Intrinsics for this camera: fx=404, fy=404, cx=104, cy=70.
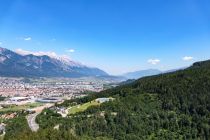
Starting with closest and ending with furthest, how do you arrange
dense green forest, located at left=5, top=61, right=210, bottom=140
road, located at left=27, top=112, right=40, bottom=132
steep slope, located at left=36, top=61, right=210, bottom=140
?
dense green forest, located at left=5, top=61, right=210, bottom=140 < steep slope, located at left=36, top=61, right=210, bottom=140 < road, located at left=27, top=112, right=40, bottom=132

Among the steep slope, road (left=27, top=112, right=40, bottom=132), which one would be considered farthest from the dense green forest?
road (left=27, top=112, right=40, bottom=132)

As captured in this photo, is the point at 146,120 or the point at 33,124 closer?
the point at 146,120

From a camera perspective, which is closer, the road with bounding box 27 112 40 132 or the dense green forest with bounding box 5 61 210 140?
the dense green forest with bounding box 5 61 210 140

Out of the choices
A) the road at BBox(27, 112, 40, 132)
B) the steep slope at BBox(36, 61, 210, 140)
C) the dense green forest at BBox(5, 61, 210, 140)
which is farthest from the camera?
the road at BBox(27, 112, 40, 132)

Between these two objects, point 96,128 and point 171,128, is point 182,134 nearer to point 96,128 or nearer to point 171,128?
point 171,128

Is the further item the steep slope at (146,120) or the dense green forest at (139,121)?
the steep slope at (146,120)

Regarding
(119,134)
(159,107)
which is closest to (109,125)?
(119,134)

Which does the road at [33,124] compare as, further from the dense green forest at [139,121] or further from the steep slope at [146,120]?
the steep slope at [146,120]

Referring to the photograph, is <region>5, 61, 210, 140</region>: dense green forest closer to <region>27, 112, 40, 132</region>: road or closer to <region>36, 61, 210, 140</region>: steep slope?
<region>36, 61, 210, 140</region>: steep slope

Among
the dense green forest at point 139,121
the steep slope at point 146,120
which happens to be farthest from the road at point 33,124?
the steep slope at point 146,120

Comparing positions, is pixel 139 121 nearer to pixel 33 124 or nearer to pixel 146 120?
pixel 146 120

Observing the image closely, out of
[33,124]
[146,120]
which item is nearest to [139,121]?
[146,120]
